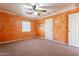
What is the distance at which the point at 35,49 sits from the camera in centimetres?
222

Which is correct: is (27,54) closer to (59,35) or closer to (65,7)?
(59,35)

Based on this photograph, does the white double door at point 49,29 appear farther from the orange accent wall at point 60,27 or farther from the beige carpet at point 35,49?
the beige carpet at point 35,49

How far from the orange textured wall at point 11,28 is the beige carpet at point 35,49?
0.15 meters

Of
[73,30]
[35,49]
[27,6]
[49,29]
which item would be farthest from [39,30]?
[73,30]

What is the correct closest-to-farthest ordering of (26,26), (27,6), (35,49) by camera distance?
(27,6), (35,49), (26,26)

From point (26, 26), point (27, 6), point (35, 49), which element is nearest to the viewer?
point (27, 6)

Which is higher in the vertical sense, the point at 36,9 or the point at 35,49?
the point at 36,9

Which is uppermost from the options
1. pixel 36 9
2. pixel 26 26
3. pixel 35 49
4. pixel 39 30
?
pixel 36 9

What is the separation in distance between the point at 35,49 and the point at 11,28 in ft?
2.43

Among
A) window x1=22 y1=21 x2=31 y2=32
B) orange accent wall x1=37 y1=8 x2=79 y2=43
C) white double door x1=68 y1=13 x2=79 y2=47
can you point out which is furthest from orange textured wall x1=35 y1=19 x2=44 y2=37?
white double door x1=68 y1=13 x2=79 y2=47

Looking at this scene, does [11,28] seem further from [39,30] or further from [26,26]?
[39,30]

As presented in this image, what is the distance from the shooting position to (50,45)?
227 centimetres

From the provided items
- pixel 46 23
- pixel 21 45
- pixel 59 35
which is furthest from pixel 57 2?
pixel 21 45

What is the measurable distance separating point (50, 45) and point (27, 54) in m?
0.58
